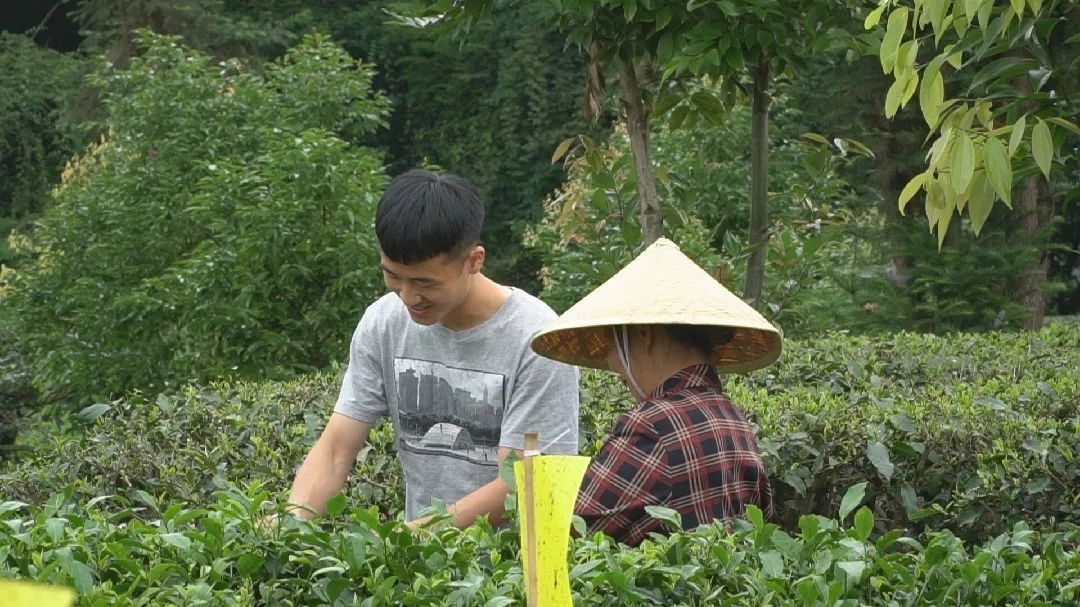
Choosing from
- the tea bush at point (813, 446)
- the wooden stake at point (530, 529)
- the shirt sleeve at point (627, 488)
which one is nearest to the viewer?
the wooden stake at point (530, 529)

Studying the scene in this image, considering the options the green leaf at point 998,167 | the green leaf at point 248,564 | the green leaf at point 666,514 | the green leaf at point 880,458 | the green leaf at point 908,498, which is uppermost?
the green leaf at point 998,167

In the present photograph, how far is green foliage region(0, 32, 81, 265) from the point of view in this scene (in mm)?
22094

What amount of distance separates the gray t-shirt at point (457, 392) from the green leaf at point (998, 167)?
90cm

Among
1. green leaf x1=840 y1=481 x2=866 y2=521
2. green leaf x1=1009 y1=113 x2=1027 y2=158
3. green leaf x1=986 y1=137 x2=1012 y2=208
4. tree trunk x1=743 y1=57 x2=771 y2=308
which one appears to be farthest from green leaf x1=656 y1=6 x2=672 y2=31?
green leaf x1=840 y1=481 x2=866 y2=521

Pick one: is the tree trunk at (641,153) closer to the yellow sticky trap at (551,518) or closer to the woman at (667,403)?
the woman at (667,403)

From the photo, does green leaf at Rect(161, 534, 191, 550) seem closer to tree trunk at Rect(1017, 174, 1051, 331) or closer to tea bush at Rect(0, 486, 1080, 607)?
tea bush at Rect(0, 486, 1080, 607)

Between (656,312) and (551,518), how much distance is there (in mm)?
1012

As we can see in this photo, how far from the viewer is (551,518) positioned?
1.67 metres

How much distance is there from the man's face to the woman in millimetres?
195

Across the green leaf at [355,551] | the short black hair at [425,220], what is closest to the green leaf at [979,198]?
the short black hair at [425,220]

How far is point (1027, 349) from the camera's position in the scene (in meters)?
5.64

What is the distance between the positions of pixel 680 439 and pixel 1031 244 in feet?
27.4

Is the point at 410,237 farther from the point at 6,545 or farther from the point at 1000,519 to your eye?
the point at 1000,519

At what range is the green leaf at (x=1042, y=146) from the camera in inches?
112
